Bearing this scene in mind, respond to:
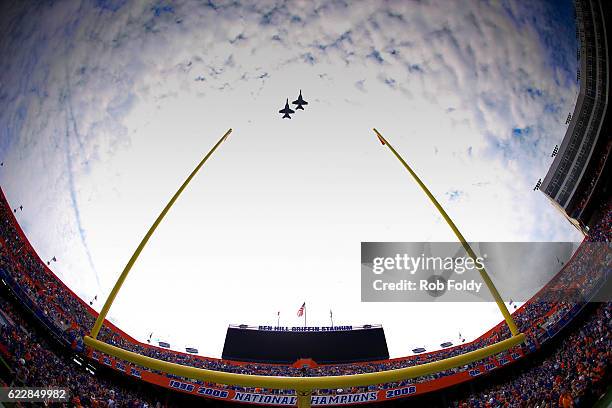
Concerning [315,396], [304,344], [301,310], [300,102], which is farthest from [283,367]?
[300,102]

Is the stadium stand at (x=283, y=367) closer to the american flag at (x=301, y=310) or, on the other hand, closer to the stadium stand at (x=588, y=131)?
the stadium stand at (x=588, y=131)

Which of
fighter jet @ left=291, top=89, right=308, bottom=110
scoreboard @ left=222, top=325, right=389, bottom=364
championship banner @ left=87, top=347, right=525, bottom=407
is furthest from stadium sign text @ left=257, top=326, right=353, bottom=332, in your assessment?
fighter jet @ left=291, top=89, right=308, bottom=110

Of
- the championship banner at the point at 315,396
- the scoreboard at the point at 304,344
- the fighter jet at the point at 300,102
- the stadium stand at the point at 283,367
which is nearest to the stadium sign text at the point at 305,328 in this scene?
the scoreboard at the point at 304,344

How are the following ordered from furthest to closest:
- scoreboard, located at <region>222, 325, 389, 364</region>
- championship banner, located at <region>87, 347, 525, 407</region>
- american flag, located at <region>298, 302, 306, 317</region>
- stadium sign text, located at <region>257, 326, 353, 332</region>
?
american flag, located at <region>298, 302, 306, 317</region>, stadium sign text, located at <region>257, 326, 353, 332</region>, scoreboard, located at <region>222, 325, 389, 364</region>, championship banner, located at <region>87, 347, 525, 407</region>

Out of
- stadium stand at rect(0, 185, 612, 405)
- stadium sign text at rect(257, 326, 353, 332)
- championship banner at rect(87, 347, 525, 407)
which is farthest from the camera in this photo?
stadium sign text at rect(257, 326, 353, 332)

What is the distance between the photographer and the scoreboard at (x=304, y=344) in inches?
933

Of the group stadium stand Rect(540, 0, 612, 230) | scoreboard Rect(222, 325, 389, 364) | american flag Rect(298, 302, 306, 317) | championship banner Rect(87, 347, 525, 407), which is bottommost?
championship banner Rect(87, 347, 525, 407)

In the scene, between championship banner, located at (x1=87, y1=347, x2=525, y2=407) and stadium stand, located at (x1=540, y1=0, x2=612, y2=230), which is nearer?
championship banner, located at (x1=87, y1=347, x2=525, y2=407)

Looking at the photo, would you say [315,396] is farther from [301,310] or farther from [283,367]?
[301,310]

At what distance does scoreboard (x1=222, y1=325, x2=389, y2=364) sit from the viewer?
23703 millimetres

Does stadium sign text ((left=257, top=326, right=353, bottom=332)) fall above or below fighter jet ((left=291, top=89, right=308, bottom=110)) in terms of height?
below

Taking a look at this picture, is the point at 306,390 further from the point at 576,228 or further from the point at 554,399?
the point at 576,228

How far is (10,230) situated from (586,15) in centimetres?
3730

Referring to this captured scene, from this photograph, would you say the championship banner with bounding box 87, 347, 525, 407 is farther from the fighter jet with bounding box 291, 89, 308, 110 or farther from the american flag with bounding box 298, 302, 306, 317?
the fighter jet with bounding box 291, 89, 308, 110
